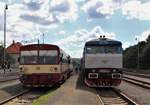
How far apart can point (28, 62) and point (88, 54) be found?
4409 mm

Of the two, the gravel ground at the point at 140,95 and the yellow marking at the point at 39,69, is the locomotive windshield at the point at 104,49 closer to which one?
the gravel ground at the point at 140,95

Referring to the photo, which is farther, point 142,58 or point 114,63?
point 142,58

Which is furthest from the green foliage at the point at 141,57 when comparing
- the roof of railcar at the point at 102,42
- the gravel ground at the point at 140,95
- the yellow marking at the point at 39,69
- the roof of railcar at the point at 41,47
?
the yellow marking at the point at 39,69

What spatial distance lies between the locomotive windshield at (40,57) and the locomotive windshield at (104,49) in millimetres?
2678

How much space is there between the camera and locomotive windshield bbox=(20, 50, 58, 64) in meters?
32.2

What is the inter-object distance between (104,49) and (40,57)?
4.67 metres

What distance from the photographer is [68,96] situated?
24.8m

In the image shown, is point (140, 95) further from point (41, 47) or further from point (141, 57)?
point (141, 57)

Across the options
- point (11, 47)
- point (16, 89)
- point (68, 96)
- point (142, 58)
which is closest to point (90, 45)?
point (16, 89)

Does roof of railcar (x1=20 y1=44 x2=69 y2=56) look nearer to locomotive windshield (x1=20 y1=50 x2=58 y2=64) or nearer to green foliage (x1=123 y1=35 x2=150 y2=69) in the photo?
locomotive windshield (x1=20 y1=50 x2=58 y2=64)

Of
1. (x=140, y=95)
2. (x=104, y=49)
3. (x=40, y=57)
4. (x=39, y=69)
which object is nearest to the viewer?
(x=140, y=95)

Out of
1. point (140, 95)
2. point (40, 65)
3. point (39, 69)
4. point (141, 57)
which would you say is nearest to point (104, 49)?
point (40, 65)

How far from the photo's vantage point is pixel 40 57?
32.4 meters

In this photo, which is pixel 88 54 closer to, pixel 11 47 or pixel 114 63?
pixel 114 63
